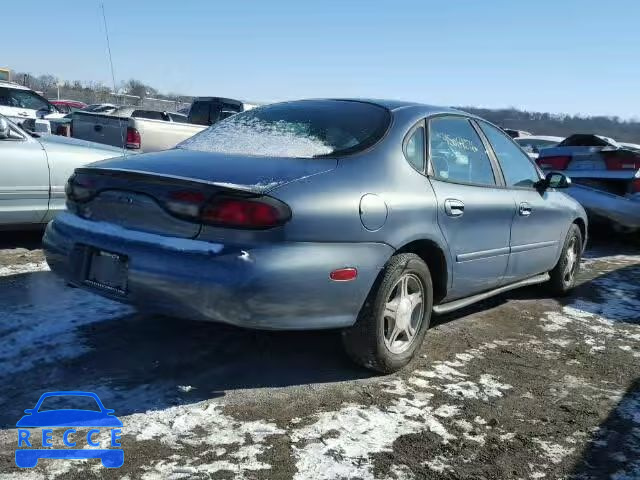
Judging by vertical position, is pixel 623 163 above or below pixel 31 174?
below

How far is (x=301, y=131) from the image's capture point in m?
3.58

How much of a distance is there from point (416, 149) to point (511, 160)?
1368mm

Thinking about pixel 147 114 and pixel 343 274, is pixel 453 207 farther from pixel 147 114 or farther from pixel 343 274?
pixel 147 114

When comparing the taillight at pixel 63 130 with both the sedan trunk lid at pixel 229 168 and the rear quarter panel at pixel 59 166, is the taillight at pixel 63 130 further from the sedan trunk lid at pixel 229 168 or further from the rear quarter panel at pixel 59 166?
the sedan trunk lid at pixel 229 168

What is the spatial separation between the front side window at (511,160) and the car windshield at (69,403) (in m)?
3.08

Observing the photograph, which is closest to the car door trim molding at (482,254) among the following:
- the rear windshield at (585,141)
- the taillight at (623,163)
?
the taillight at (623,163)

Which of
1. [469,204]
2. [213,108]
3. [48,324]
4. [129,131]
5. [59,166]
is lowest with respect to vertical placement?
[48,324]

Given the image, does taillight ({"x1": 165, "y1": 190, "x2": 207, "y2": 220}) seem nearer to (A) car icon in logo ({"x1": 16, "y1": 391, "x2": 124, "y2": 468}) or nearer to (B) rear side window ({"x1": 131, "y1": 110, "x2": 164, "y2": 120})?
(A) car icon in logo ({"x1": 16, "y1": 391, "x2": 124, "y2": 468})

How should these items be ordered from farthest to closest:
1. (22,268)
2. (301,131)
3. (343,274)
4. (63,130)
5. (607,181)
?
(63,130) → (607,181) → (22,268) → (301,131) → (343,274)

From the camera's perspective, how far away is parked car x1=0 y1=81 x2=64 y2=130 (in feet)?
45.3

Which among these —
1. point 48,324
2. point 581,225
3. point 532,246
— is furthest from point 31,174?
point 581,225

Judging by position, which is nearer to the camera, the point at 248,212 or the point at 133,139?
the point at 248,212

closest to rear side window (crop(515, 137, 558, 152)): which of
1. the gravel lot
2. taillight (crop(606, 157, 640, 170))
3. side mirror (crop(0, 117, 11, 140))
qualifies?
taillight (crop(606, 157, 640, 170))

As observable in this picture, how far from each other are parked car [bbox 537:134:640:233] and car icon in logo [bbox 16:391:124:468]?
664cm
